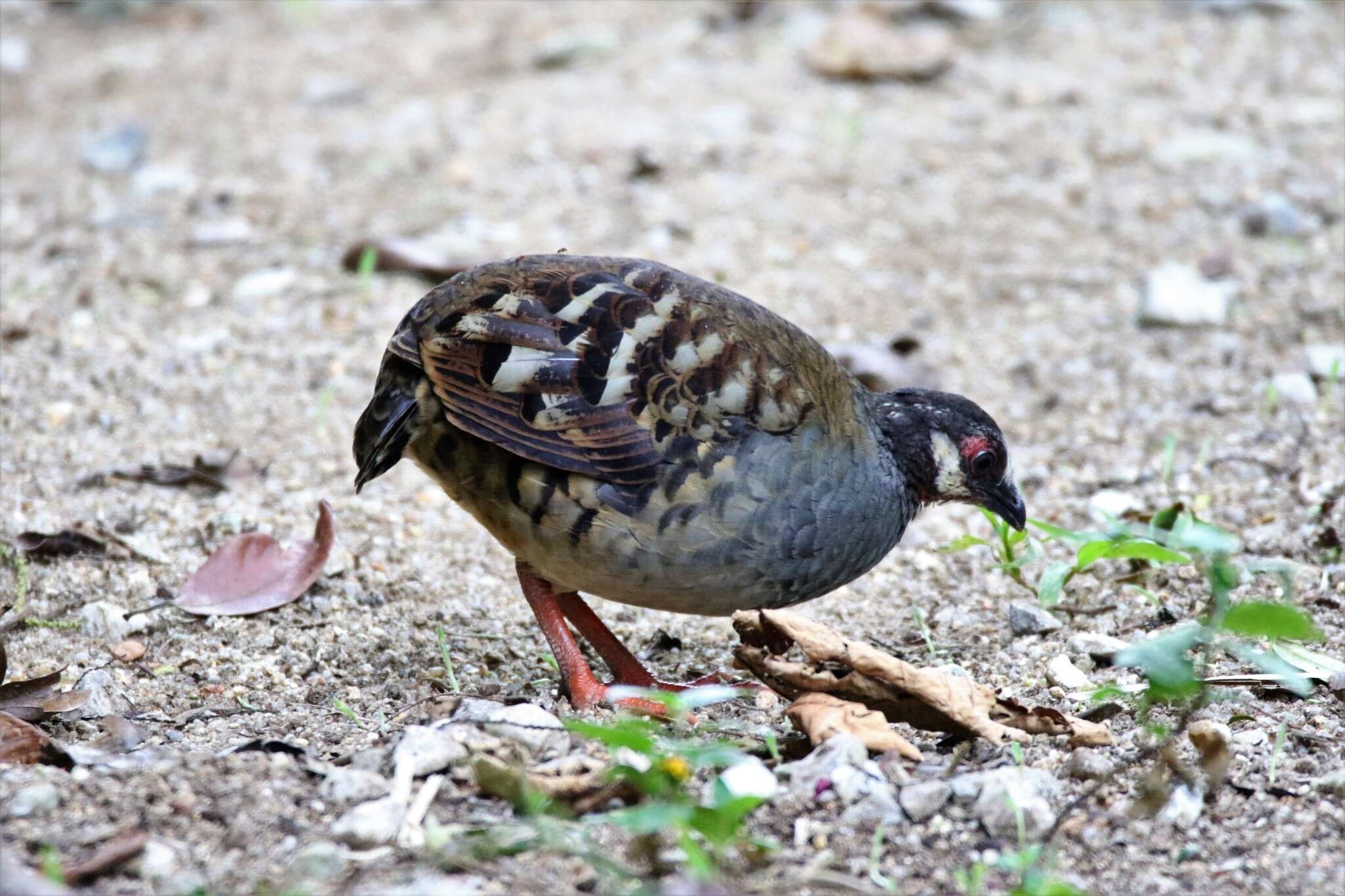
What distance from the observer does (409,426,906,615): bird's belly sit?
149 inches

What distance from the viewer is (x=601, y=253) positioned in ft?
22.3

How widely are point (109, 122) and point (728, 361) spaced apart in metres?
5.96

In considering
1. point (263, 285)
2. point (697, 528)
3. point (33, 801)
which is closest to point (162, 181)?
point (263, 285)

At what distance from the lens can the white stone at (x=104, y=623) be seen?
14.1 feet

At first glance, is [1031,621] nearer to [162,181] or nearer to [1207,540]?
[1207,540]

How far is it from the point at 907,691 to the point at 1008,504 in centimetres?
107

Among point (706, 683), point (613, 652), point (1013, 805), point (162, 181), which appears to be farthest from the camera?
point (162, 181)

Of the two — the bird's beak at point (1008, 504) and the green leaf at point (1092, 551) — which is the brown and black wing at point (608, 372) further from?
the green leaf at point (1092, 551)

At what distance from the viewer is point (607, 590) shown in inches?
156

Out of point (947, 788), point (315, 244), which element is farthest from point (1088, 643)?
point (315, 244)

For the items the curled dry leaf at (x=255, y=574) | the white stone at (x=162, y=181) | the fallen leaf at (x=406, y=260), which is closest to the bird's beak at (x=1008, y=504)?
the curled dry leaf at (x=255, y=574)

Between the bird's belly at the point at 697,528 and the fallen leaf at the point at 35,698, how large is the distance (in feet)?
3.56

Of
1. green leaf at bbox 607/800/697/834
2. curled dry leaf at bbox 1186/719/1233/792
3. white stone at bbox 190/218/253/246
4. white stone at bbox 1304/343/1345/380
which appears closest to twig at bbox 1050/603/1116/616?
curled dry leaf at bbox 1186/719/1233/792

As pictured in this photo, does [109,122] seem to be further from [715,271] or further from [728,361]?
[728,361]
